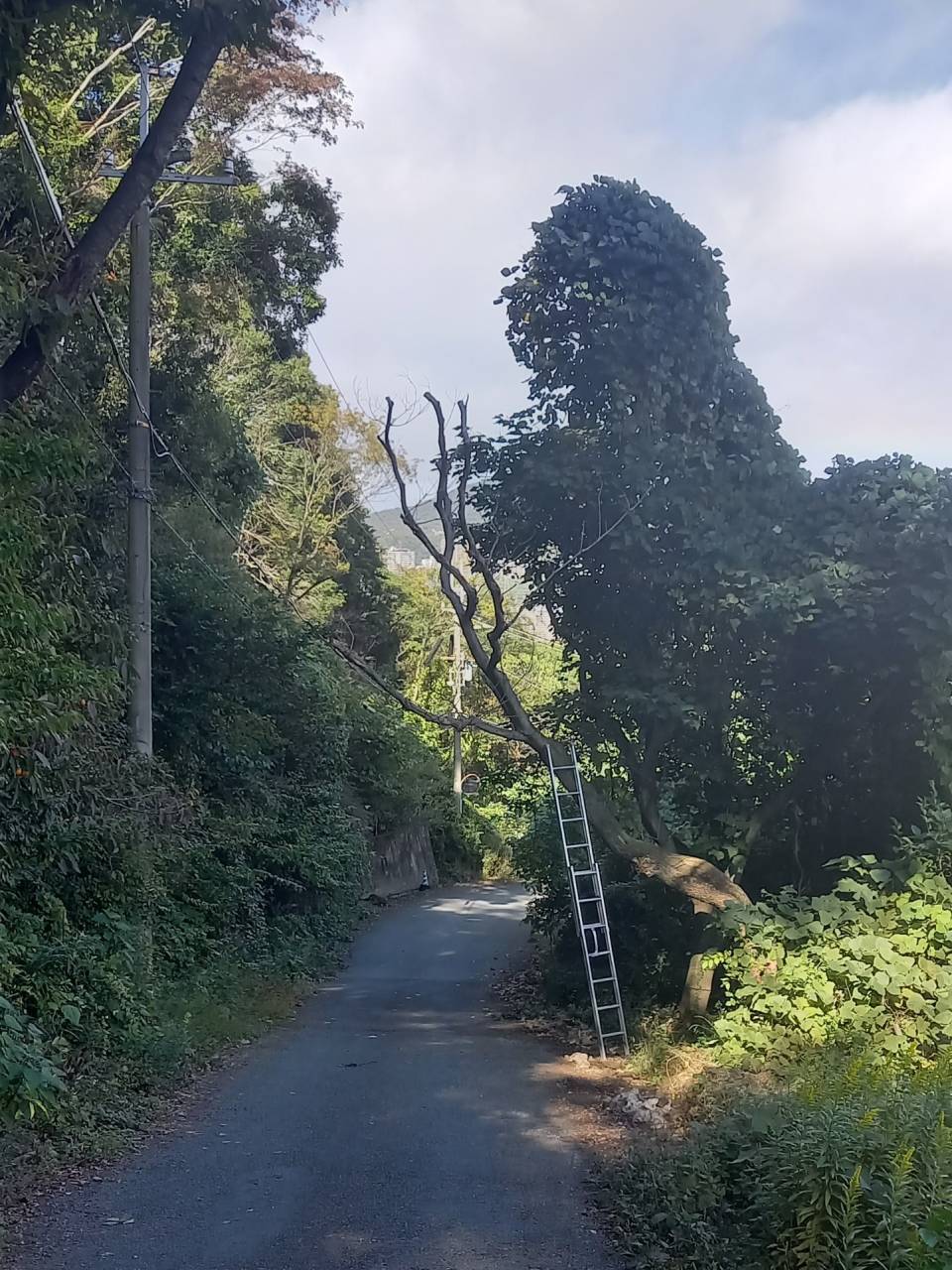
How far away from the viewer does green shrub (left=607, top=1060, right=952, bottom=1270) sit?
4.81 metres

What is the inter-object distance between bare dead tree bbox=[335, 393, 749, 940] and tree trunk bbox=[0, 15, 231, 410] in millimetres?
3624

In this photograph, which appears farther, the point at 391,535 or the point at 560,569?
the point at 391,535

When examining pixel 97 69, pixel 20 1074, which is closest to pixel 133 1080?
pixel 20 1074

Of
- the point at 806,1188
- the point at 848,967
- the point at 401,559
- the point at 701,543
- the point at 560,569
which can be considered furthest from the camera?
the point at 401,559

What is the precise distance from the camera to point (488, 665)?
12.0 m

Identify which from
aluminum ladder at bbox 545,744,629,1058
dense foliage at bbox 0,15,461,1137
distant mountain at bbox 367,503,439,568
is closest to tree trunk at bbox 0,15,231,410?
dense foliage at bbox 0,15,461,1137

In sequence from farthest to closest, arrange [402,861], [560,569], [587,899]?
1. [402,861]
2. [587,899]
3. [560,569]

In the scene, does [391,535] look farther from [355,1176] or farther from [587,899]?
[355,1176]

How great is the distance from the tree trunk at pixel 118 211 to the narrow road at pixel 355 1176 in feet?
17.0

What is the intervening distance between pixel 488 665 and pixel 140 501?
399cm

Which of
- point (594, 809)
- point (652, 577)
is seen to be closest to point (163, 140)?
point (652, 577)

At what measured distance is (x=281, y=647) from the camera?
17312 mm

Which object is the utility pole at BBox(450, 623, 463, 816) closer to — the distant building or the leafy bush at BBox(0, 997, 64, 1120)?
the distant building

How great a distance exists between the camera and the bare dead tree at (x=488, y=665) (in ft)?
38.5
